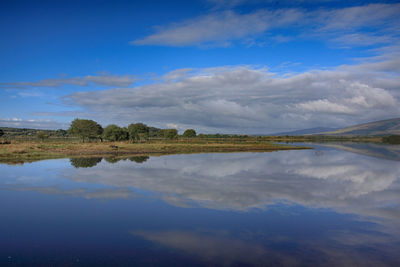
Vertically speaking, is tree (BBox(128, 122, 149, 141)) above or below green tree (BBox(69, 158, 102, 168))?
above

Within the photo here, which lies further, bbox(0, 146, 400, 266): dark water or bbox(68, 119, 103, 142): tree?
bbox(68, 119, 103, 142): tree

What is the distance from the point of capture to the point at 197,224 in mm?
14109

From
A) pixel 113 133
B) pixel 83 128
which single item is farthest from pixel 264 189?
pixel 113 133

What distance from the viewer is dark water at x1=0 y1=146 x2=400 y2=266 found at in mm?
10359

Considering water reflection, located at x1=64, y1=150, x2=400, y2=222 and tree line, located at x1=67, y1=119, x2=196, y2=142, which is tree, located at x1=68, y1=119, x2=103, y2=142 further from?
water reflection, located at x1=64, y1=150, x2=400, y2=222

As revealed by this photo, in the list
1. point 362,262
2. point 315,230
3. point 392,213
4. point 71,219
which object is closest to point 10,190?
point 71,219

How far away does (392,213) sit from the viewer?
54.4 feet

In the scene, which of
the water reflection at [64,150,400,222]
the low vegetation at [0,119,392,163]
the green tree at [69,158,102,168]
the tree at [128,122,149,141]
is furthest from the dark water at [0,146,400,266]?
the tree at [128,122,149,141]

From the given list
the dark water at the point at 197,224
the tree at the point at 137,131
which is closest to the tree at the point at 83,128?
the tree at the point at 137,131

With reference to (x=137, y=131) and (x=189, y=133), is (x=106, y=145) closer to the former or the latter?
(x=137, y=131)

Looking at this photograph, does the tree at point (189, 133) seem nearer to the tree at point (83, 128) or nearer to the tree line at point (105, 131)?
the tree line at point (105, 131)

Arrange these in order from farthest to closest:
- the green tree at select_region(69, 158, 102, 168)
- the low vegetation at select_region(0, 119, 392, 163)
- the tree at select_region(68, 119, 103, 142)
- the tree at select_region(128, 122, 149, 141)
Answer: the tree at select_region(128, 122, 149, 141), the tree at select_region(68, 119, 103, 142), the low vegetation at select_region(0, 119, 392, 163), the green tree at select_region(69, 158, 102, 168)

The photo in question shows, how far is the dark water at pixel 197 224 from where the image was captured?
1036 centimetres

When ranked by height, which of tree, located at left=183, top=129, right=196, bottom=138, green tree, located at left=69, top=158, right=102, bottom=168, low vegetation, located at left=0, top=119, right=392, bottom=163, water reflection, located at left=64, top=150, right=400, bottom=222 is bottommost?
water reflection, located at left=64, top=150, right=400, bottom=222
